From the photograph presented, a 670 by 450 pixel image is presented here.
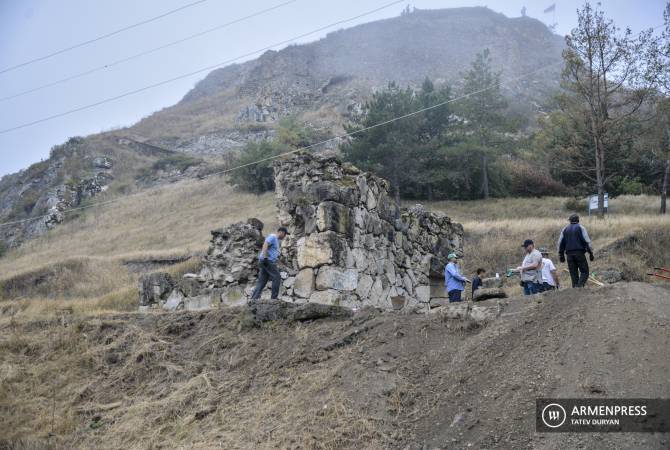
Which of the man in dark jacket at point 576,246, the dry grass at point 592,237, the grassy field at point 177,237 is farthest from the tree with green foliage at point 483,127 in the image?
the man in dark jacket at point 576,246

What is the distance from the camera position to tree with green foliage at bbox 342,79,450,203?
3591cm

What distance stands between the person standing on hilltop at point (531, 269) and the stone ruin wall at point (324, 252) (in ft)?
7.15

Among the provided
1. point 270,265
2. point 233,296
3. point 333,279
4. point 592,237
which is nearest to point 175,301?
point 233,296

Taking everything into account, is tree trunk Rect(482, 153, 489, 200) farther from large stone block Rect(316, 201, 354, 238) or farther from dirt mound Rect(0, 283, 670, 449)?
dirt mound Rect(0, 283, 670, 449)

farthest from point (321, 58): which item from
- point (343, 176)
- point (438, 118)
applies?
point (343, 176)

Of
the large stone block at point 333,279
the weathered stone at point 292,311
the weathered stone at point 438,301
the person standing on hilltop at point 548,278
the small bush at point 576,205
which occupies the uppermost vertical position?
the large stone block at point 333,279

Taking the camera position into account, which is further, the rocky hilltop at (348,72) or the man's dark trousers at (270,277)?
the rocky hilltop at (348,72)

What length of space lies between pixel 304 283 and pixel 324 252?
645 mm

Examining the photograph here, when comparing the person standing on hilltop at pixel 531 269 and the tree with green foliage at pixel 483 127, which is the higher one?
the tree with green foliage at pixel 483 127

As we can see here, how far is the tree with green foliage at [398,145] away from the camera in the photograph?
118 ft

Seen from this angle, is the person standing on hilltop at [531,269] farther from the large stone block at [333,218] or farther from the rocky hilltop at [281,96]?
the rocky hilltop at [281,96]

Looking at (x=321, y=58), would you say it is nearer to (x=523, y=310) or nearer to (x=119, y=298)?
(x=119, y=298)

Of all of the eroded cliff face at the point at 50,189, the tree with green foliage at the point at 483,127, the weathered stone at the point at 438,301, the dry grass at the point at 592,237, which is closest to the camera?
the weathered stone at the point at 438,301

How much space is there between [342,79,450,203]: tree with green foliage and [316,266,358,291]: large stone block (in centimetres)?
2506
